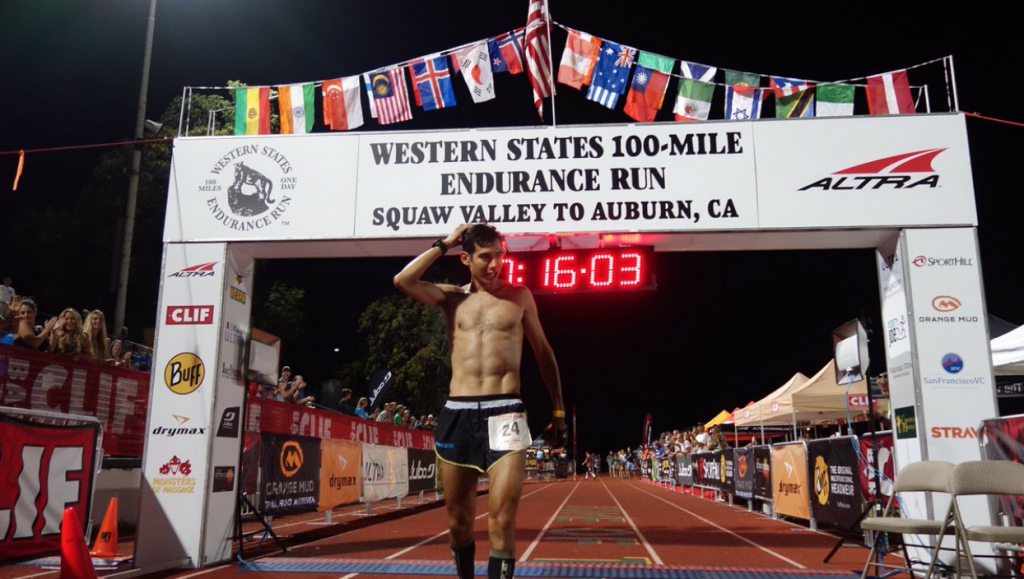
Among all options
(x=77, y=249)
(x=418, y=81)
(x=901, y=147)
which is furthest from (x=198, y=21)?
(x=901, y=147)

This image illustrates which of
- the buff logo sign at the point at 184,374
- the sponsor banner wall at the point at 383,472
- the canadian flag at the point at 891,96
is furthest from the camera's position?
the sponsor banner wall at the point at 383,472

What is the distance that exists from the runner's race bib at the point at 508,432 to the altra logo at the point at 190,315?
4.82 metres

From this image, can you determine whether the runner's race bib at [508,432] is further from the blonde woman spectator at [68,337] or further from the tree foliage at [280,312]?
the tree foliage at [280,312]

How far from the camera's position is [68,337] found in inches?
328

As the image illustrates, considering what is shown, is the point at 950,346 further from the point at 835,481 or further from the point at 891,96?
the point at 835,481

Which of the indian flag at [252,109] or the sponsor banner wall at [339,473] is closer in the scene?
the indian flag at [252,109]

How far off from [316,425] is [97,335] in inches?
200

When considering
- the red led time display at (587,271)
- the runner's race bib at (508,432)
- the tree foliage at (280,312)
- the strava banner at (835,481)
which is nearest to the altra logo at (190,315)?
the red led time display at (587,271)

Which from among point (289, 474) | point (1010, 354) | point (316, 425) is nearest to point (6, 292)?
point (316, 425)

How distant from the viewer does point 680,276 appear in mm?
39781

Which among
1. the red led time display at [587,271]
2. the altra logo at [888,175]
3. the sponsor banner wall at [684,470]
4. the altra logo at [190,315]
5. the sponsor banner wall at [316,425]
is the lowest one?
the sponsor banner wall at [684,470]

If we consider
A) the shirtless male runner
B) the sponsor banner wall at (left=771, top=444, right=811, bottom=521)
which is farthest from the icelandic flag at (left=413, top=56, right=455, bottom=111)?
the sponsor banner wall at (left=771, top=444, right=811, bottom=521)

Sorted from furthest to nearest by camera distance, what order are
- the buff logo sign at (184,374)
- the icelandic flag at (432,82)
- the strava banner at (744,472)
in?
the strava banner at (744,472), the icelandic flag at (432,82), the buff logo sign at (184,374)

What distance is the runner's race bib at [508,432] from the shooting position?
3453mm
